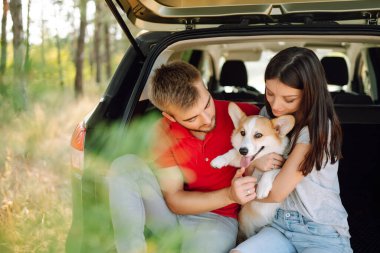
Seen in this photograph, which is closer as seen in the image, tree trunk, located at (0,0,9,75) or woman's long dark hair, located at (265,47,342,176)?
woman's long dark hair, located at (265,47,342,176)

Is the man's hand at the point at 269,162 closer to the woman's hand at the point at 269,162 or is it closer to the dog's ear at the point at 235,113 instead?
the woman's hand at the point at 269,162

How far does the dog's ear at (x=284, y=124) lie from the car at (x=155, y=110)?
1.88ft

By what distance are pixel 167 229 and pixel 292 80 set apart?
879 mm

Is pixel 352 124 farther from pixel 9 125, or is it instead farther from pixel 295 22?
pixel 9 125

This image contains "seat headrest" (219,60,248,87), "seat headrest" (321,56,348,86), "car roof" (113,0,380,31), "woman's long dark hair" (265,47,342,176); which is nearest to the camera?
"woman's long dark hair" (265,47,342,176)

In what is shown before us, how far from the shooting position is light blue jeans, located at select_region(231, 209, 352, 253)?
2.12 meters

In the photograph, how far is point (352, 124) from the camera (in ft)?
10.9

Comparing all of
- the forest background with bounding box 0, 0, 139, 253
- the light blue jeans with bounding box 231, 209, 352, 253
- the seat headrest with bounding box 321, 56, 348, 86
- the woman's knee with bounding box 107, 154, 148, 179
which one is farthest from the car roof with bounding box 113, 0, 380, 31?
the seat headrest with bounding box 321, 56, 348, 86

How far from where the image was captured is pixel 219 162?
2.31m

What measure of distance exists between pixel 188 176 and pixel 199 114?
33 cm

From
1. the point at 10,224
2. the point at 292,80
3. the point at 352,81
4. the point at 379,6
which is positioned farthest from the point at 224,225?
the point at 352,81

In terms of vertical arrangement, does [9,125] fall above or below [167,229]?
above

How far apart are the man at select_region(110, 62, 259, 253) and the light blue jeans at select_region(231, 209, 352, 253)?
0.49 feet

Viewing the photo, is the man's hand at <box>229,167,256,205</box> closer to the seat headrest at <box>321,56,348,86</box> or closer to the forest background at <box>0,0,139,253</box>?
the forest background at <box>0,0,139,253</box>
